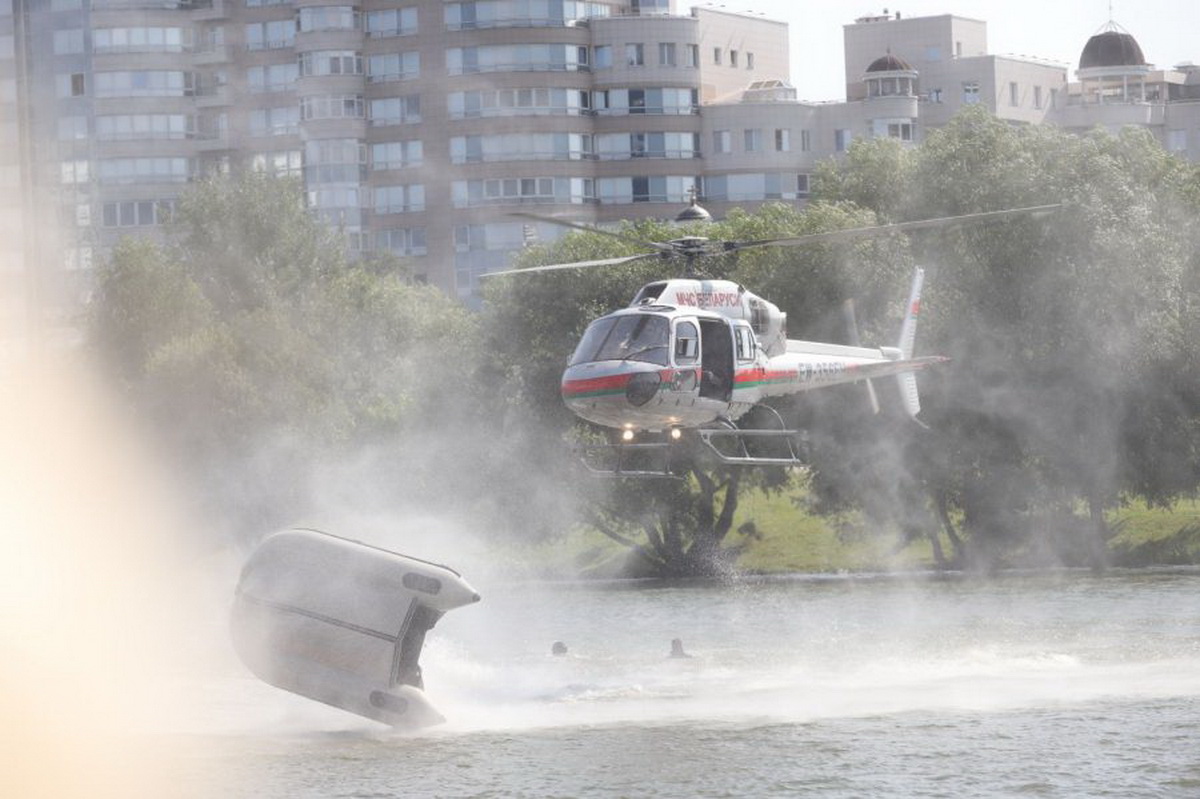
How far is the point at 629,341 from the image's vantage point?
1750 inches

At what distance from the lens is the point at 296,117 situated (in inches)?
6378

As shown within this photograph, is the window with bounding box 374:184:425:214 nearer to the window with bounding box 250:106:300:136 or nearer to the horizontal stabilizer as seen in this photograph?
the window with bounding box 250:106:300:136

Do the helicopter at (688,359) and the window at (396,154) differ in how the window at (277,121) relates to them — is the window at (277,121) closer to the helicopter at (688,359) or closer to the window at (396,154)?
the window at (396,154)

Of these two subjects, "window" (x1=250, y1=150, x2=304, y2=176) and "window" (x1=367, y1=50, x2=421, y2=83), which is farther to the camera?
"window" (x1=250, y1=150, x2=304, y2=176)

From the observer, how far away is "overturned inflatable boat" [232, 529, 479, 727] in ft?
130

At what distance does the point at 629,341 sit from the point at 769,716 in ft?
24.6

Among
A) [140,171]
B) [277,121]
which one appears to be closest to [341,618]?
[277,121]

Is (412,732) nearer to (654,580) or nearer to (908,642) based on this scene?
(908,642)

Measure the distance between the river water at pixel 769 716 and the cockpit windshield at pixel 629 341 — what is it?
6.47 meters

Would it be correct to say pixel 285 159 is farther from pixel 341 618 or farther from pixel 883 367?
pixel 341 618

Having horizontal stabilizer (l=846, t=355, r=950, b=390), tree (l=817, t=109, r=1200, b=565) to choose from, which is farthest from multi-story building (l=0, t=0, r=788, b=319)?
horizontal stabilizer (l=846, t=355, r=950, b=390)

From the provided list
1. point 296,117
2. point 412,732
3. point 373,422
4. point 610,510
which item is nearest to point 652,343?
point 412,732

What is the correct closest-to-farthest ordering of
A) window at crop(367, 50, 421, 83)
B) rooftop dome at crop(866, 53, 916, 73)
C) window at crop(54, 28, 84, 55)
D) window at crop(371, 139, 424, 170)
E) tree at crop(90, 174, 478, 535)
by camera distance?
tree at crop(90, 174, 478, 535) → rooftop dome at crop(866, 53, 916, 73) → window at crop(367, 50, 421, 83) → window at crop(371, 139, 424, 170) → window at crop(54, 28, 84, 55)

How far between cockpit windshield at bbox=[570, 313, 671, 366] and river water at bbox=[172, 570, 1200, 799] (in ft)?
21.2
